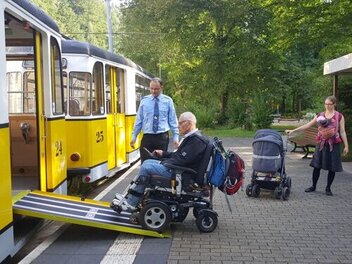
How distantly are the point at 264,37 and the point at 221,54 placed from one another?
266 cm

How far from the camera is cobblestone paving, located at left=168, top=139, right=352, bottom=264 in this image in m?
5.59

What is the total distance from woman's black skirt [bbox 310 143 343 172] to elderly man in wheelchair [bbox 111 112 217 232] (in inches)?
129

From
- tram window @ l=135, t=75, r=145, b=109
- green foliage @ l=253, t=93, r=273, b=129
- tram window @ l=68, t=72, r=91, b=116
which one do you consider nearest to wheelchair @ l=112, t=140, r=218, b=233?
tram window @ l=68, t=72, r=91, b=116

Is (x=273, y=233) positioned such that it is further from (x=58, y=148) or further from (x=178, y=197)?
(x=58, y=148)

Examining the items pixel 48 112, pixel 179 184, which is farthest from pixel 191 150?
pixel 48 112

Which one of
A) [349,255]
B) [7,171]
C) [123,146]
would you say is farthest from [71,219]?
[123,146]

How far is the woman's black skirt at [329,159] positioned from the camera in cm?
886

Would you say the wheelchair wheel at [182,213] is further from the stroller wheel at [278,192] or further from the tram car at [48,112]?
the stroller wheel at [278,192]

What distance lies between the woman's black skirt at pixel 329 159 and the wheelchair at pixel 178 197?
3.27 metres

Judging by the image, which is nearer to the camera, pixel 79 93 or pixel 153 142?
pixel 153 142

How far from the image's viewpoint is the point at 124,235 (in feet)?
20.8

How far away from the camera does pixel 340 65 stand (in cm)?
1347

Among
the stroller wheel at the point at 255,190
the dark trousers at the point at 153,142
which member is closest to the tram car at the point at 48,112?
the dark trousers at the point at 153,142

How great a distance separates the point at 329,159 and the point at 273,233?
2.89m
